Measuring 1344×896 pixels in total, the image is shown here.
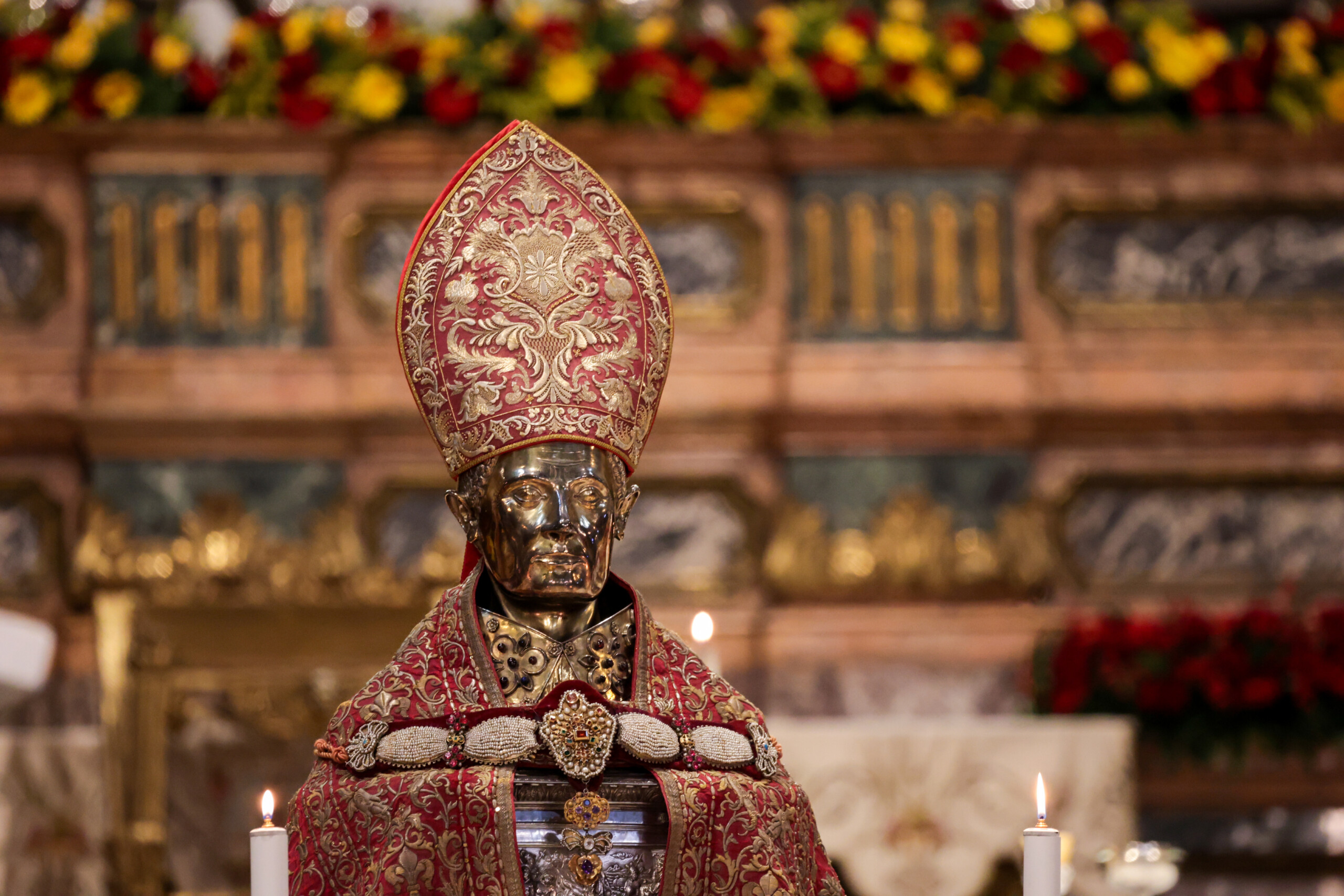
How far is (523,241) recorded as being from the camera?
3182 millimetres

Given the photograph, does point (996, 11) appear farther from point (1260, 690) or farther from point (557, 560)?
point (557, 560)

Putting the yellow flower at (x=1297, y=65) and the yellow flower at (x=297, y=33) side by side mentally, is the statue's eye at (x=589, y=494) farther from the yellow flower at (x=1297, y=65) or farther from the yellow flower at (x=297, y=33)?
the yellow flower at (x=1297, y=65)

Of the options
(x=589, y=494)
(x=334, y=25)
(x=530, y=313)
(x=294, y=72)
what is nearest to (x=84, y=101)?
(x=294, y=72)

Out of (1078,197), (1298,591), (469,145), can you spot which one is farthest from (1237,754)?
(469,145)

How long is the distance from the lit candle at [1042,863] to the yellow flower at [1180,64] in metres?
4.37

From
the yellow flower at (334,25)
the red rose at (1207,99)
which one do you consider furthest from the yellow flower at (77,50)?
the red rose at (1207,99)

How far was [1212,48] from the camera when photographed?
6703 millimetres

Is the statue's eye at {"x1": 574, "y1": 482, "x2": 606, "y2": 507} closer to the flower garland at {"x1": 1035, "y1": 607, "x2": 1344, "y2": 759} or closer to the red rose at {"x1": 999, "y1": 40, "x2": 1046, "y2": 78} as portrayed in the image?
the flower garland at {"x1": 1035, "y1": 607, "x2": 1344, "y2": 759}

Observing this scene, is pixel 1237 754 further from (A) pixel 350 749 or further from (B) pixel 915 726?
(A) pixel 350 749

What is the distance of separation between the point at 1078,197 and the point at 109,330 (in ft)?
10.1

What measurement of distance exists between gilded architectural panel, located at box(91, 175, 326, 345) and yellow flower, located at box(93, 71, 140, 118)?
220 millimetres

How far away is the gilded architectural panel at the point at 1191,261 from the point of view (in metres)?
6.61

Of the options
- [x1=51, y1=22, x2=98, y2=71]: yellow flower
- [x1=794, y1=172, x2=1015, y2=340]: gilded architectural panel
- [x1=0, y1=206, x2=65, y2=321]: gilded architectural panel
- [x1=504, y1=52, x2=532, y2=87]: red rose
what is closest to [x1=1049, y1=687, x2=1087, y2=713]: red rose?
[x1=794, y1=172, x2=1015, y2=340]: gilded architectural panel

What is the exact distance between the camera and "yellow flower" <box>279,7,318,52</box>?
6.55 m
